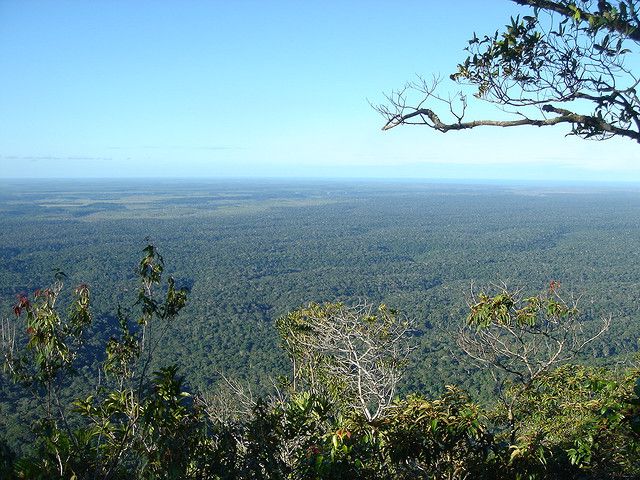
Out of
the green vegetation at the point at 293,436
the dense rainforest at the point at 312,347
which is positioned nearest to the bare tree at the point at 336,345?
the dense rainforest at the point at 312,347

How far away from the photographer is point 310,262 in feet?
167

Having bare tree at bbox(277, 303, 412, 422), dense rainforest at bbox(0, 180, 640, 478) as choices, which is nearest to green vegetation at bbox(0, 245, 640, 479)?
dense rainforest at bbox(0, 180, 640, 478)

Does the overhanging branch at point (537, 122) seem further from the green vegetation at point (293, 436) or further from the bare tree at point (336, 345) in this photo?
the bare tree at point (336, 345)

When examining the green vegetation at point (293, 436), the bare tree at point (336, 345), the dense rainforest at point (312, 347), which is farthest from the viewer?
the bare tree at point (336, 345)

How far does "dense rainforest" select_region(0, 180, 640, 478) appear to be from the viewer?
131 inches

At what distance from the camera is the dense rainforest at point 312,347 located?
334 cm

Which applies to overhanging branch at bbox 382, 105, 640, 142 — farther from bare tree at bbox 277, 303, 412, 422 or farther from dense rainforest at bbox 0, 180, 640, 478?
bare tree at bbox 277, 303, 412, 422

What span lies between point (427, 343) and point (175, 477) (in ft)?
64.0

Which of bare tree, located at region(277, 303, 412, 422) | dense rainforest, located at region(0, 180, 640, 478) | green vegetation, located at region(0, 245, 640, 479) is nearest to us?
green vegetation, located at region(0, 245, 640, 479)

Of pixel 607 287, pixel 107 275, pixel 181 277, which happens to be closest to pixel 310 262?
pixel 181 277

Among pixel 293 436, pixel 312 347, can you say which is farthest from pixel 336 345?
pixel 293 436

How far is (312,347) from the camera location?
7234 millimetres

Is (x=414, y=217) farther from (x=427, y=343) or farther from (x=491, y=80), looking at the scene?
(x=491, y=80)

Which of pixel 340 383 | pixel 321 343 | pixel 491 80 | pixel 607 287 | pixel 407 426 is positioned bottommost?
pixel 607 287
